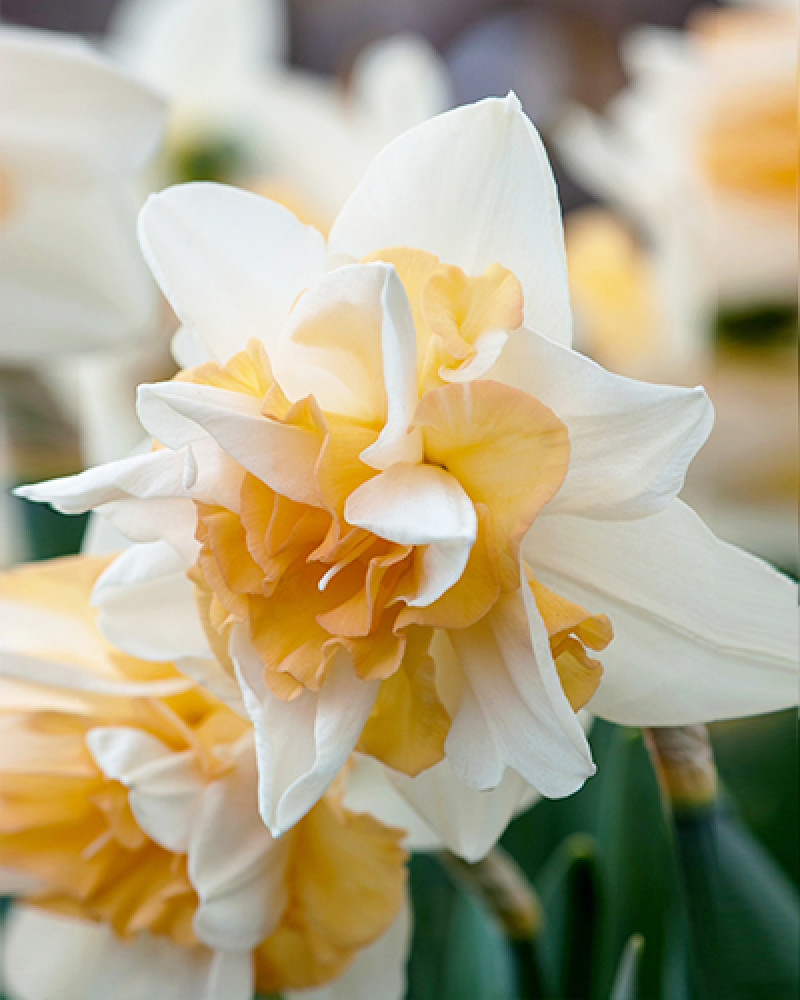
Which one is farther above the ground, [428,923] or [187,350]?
[187,350]

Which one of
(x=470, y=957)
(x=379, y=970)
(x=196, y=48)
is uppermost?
(x=196, y=48)

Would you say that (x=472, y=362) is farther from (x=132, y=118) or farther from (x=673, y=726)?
(x=132, y=118)

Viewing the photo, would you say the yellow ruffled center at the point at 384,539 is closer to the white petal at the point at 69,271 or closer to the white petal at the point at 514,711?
the white petal at the point at 514,711

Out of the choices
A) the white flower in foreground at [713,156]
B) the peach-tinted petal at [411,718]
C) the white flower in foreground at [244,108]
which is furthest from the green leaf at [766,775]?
the white flower in foreground at [244,108]

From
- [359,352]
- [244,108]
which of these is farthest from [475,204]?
[244,108]

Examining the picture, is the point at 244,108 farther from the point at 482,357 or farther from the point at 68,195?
the point at 482,357

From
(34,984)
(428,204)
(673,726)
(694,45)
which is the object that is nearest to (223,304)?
(428,204)
